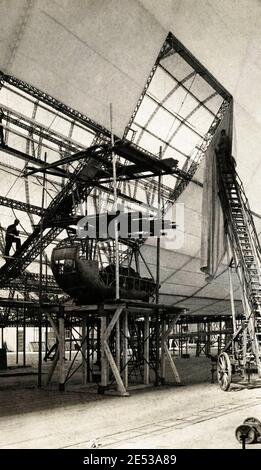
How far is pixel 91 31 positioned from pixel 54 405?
1201 centimetres

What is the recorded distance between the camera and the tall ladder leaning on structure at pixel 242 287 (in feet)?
51.6

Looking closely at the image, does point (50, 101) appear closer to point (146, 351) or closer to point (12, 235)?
point (12, 235)

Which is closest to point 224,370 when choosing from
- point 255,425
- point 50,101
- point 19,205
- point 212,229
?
point 212,229

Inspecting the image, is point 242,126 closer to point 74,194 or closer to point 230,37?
point 230,37

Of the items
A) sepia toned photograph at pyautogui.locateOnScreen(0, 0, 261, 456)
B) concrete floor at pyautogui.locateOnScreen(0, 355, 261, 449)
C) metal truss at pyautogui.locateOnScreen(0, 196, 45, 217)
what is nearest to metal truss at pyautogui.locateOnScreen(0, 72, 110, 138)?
sepia toned photograph at pyautogui.locateOnScreen(0, 0, 261, 456)

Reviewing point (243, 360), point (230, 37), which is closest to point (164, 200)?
point (230, 37)

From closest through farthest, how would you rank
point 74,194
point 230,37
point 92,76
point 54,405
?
point 54,405 < point 92,76 < point 74,194 < point 230,37

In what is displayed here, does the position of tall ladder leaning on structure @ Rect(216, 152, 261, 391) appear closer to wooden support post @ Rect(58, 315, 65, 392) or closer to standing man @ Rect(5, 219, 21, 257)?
wooden support post @ Rect(58, 315, 65, 392)

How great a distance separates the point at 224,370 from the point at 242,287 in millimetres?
2661

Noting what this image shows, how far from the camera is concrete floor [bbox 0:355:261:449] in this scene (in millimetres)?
8711

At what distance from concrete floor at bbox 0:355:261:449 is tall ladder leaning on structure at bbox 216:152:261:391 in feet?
2.71

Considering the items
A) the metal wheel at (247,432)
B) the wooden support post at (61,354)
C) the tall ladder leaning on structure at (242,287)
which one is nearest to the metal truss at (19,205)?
the wooden support post at (61,354)

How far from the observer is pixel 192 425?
10156 millimetres

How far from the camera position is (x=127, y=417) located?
11523mm
